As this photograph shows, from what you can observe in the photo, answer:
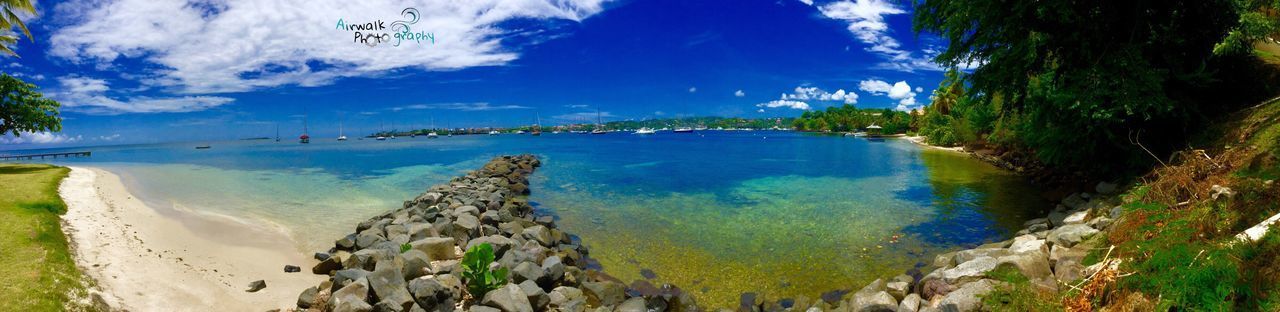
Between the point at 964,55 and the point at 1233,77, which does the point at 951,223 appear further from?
the point at 1233,77

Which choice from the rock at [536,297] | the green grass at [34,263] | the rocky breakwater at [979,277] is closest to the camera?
the rocky breakwater at [979,277]

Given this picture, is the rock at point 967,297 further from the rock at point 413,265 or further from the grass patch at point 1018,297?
the rock at point 413,265

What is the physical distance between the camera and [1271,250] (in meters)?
4.67

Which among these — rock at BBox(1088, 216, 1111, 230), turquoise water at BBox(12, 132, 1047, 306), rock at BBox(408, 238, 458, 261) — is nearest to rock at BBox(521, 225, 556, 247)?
turquoise water at BBox(12, 132, 1047, 306)

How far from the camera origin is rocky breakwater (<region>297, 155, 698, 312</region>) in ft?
24.0

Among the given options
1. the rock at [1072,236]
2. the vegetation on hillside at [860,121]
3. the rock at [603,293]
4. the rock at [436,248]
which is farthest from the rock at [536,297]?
the vegetation on hillside at [860,121]

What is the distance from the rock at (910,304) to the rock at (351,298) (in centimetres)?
718

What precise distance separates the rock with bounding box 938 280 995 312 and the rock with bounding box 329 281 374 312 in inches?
293

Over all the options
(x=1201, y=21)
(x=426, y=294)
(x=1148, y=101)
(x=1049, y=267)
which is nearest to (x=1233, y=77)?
(x=1201, y=21)

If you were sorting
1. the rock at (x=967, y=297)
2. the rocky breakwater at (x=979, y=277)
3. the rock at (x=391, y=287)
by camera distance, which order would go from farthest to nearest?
the rock at (x=391, y=287)
the rocky breakwater at (x=979, y=277)
the rock at (x=967, y=297)

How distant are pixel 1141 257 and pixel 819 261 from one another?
5466 millimetres

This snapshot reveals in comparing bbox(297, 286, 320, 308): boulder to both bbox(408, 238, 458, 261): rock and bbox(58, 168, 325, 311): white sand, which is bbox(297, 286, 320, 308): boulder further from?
bbox(408, 238, 458, 261): rock

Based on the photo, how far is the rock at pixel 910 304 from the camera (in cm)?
680

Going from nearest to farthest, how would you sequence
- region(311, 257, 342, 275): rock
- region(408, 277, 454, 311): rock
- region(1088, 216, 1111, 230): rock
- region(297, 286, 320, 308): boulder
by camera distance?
region(408, 277, 454, 311): rock, region(297, 286, 320, 308): boulder, region(1088, 216, 1111, 230): rock, region(311, 257, 342, 275): rock
